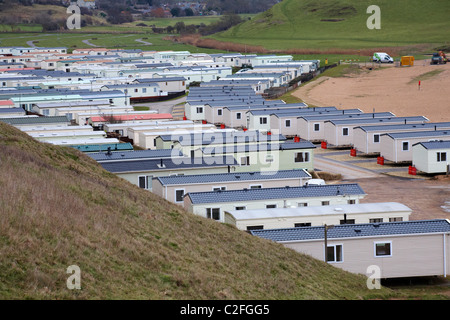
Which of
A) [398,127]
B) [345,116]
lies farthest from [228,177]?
[345,116]

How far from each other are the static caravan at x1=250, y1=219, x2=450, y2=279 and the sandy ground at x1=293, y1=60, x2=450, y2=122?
3865cm

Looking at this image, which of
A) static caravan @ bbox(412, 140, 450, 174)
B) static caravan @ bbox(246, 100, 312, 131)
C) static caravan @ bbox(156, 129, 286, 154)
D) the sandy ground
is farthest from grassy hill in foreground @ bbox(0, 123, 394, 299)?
the sandy ground

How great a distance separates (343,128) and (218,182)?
21716 mm

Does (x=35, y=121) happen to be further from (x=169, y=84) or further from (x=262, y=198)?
(x=169, y=84)

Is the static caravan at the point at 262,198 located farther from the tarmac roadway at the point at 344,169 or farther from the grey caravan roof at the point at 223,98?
the grey caravan roof at the point at 223,98

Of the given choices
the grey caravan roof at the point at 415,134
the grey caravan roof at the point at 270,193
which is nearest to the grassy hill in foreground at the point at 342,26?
the grey caravan roof at the point at 415,134

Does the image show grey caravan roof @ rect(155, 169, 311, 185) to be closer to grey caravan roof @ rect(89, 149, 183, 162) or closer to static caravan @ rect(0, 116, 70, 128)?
grey caravan roof @ rect(89, 149, 183, 162)

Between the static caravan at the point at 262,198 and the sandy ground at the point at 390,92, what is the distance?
3374 centimetres

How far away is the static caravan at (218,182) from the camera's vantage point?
31578 mm

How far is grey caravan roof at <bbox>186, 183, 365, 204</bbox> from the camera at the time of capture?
28.5m

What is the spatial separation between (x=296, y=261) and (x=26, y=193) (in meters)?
7.04
